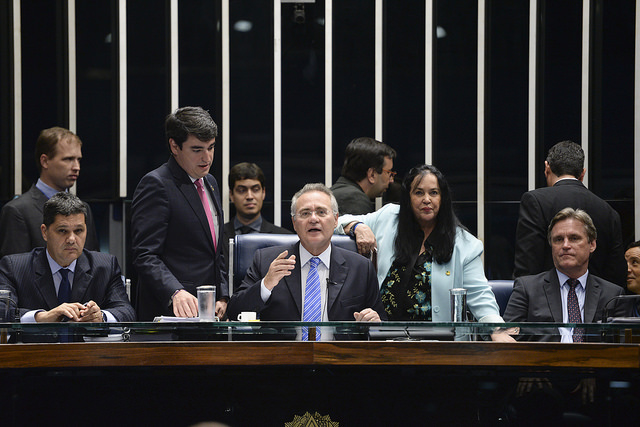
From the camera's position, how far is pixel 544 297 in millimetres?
3006

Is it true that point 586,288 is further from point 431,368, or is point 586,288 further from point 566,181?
point 431,368

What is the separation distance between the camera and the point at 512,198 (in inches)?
202

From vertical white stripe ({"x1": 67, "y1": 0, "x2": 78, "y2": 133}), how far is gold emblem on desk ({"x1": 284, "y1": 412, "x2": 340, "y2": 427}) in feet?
11.6

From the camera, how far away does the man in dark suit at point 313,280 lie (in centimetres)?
278

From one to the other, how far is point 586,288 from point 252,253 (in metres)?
1.37

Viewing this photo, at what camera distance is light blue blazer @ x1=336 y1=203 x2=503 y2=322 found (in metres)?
3.02

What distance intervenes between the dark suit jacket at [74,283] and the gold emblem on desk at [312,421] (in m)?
1.11

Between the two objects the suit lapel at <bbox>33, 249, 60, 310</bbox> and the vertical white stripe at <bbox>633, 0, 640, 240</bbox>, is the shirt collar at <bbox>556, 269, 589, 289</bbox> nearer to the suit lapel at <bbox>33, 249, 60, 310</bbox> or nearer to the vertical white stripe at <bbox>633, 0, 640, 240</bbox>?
the suit lapel at <bbox>33, 249, 60, 310</bbox>

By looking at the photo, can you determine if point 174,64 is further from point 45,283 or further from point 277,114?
point 45,283

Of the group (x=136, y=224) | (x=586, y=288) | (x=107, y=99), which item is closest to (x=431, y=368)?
(x=586, y=288)

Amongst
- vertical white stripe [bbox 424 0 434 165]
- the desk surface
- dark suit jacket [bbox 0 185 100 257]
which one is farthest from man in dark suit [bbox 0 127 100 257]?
vertical white stripe [bbox 424 0 434 165]

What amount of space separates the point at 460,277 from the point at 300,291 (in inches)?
27.4

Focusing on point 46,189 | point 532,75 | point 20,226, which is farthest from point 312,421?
point 532,75

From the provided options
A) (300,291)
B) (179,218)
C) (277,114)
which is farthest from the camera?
(277,114)
